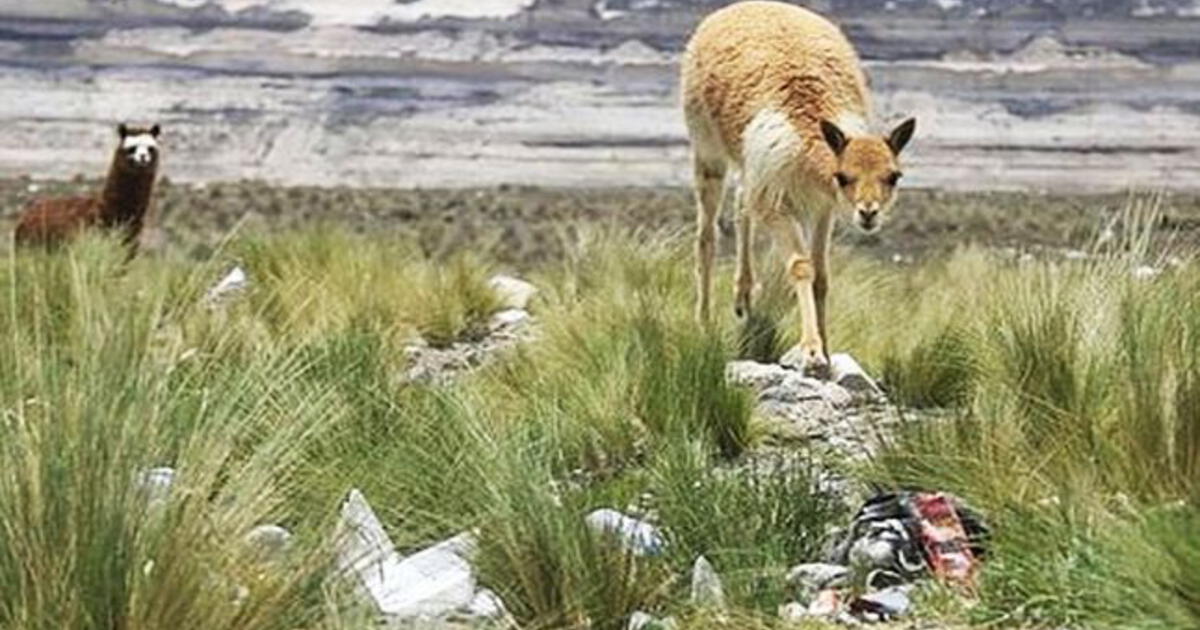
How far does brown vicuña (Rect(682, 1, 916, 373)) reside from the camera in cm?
934

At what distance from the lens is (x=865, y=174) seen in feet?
30.4

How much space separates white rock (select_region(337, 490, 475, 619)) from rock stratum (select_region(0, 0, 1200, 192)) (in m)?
26.4

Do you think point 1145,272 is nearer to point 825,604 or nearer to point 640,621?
point 825,604

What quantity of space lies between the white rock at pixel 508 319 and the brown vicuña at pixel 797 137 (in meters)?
1.71

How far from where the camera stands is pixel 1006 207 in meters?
29.9

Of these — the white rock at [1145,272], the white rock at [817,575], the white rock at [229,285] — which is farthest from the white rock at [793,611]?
the white rock at [229,285]

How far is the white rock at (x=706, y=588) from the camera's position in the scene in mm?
5273

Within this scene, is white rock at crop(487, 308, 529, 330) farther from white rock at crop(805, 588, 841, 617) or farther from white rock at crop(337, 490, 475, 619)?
white rock at crop(805, 588, 841, 617)

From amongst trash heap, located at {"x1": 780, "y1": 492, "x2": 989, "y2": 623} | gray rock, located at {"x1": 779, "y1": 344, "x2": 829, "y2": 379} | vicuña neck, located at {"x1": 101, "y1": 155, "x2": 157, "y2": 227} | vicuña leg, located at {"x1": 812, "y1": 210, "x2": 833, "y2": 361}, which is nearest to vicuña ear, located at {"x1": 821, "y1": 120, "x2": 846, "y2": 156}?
vicuña leg, located at {"x1": 812, "y1": 210, "x2": 833, "y2": 361}

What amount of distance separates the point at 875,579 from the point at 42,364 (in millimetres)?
1763

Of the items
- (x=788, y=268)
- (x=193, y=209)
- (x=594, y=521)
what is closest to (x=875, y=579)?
(x=594, y=521)

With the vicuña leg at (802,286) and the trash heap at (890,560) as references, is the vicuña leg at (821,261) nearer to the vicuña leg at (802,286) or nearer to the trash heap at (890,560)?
the vicuña leg at (802,286)

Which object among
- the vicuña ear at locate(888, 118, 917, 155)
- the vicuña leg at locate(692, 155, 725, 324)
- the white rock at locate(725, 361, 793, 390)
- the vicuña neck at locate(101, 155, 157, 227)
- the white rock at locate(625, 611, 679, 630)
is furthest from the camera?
the vicuña neck at locate(101, 155, 157, 227)

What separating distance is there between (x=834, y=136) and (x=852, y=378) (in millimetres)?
891
